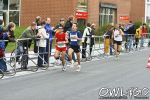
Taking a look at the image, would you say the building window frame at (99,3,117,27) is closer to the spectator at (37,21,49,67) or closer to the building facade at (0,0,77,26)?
the building facade at (0,0,77,26)

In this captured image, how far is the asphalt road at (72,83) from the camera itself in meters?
12.6

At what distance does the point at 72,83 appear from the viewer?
15.1 m

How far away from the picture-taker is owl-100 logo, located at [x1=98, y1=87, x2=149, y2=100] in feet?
39.7

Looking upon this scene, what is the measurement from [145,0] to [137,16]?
22.7 feet

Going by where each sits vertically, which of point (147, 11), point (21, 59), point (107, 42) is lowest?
point (21, 59)

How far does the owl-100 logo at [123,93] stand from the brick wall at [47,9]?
107ft

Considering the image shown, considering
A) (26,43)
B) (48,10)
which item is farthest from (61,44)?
(48,10)

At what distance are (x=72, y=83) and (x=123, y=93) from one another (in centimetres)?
270

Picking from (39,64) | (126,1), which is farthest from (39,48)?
(126,1)

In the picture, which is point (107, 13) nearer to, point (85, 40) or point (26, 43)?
point (85, 40)

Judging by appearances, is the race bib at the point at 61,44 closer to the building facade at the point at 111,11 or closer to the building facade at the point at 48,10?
the building facade at the point at 48,10

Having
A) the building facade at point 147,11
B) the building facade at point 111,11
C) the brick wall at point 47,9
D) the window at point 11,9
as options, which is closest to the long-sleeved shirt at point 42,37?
the brick wall at point 47,9

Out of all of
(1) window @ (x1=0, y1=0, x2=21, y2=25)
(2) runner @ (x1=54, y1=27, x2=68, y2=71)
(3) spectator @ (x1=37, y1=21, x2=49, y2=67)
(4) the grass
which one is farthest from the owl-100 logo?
(1) window @ (x1=0, y1=0, x2=21, y2=25)

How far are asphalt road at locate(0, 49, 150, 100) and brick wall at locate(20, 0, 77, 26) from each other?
2620 cm
